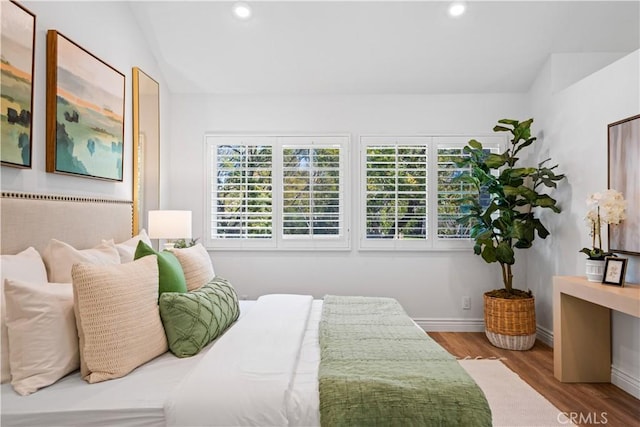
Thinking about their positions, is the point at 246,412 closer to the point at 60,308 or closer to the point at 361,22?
the point at 60,308

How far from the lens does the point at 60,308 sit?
161 centimetres

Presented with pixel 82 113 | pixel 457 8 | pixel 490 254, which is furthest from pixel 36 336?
pixel 457 8

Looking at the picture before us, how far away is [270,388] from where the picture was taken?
4.84ft

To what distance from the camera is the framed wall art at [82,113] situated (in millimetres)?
2375

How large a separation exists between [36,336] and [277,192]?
287 centimetres

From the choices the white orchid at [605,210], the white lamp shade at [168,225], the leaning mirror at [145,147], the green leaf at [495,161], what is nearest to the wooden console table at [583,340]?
the white orchid at [605,210]

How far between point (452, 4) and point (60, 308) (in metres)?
3.53

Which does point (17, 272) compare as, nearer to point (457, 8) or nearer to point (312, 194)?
point (312, 194)

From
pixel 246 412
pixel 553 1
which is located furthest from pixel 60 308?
pixel 553 1

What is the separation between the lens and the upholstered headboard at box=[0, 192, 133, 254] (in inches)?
77.9

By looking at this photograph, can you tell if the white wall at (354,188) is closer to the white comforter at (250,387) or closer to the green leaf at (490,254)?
the green leaf at (490,254)

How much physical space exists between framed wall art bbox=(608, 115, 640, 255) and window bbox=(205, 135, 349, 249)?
227 cm

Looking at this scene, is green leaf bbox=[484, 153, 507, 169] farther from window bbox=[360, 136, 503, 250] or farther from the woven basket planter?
the woven basket planter

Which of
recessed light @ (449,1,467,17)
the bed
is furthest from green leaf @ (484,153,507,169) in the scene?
the bed
